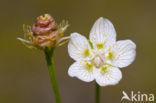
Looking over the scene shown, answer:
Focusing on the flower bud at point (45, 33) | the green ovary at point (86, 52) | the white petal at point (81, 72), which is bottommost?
the white petal at point (81, 72)

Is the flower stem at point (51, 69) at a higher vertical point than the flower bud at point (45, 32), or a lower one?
lower

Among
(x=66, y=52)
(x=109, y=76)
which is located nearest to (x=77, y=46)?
(x=109, y=76)

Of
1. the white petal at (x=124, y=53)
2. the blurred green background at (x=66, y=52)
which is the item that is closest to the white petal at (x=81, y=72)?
the white petal at (x=124, y=53)

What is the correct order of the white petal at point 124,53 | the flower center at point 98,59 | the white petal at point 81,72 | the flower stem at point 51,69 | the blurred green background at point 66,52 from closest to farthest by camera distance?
the flower stem at point 51,69, the white petal at point 81,72, the white petal at point 124,53, the flower center at point 98,59, the blurred green background at point 66,52

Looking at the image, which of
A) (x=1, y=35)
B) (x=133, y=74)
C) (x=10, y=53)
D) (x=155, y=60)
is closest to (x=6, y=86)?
(x=10, y=53)

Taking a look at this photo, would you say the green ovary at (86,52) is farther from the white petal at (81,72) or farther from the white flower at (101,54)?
the white petal at (81,72)

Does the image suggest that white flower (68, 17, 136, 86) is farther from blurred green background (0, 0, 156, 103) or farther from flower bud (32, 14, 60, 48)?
blurred green background (0, 0, 156, 103)
